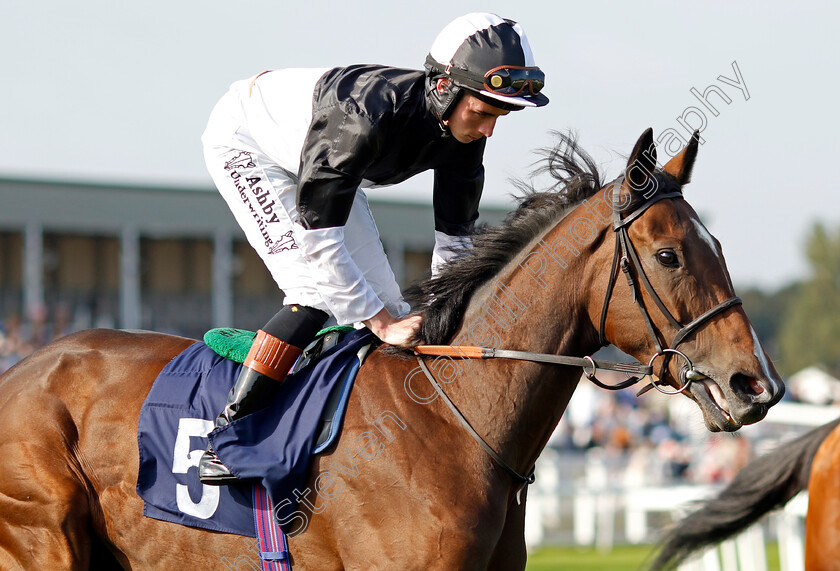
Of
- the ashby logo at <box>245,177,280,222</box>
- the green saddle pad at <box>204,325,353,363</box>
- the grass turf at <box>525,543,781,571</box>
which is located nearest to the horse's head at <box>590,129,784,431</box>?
the green saddle pad at <box>204,325,353,363</box>

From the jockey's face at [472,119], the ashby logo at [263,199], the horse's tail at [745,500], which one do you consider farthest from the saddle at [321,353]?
the horse's tail at [745,500]

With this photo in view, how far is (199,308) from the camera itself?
20094 millimetres

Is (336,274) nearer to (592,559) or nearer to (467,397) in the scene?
(467,397)

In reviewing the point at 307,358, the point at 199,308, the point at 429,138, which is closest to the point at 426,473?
the point at 307,358

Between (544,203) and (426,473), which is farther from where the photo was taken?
(544,203)

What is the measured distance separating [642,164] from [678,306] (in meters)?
0.50

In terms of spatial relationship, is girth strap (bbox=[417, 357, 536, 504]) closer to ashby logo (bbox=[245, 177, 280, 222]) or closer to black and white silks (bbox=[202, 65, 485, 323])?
black and white silks (bbox=[202, 65, 485, 323])

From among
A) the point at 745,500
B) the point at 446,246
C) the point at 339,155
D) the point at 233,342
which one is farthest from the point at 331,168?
the point at 745,500

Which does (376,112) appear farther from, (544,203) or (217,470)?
(217,470)

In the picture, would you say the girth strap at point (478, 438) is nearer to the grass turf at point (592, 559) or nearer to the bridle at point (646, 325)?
the bridle at point (646, 325)

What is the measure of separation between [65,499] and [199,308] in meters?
16.9

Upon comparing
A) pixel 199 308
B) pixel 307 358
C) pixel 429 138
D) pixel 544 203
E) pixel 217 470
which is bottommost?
pixel 199 308

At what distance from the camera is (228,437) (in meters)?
3.26

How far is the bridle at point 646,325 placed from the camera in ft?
9.73
